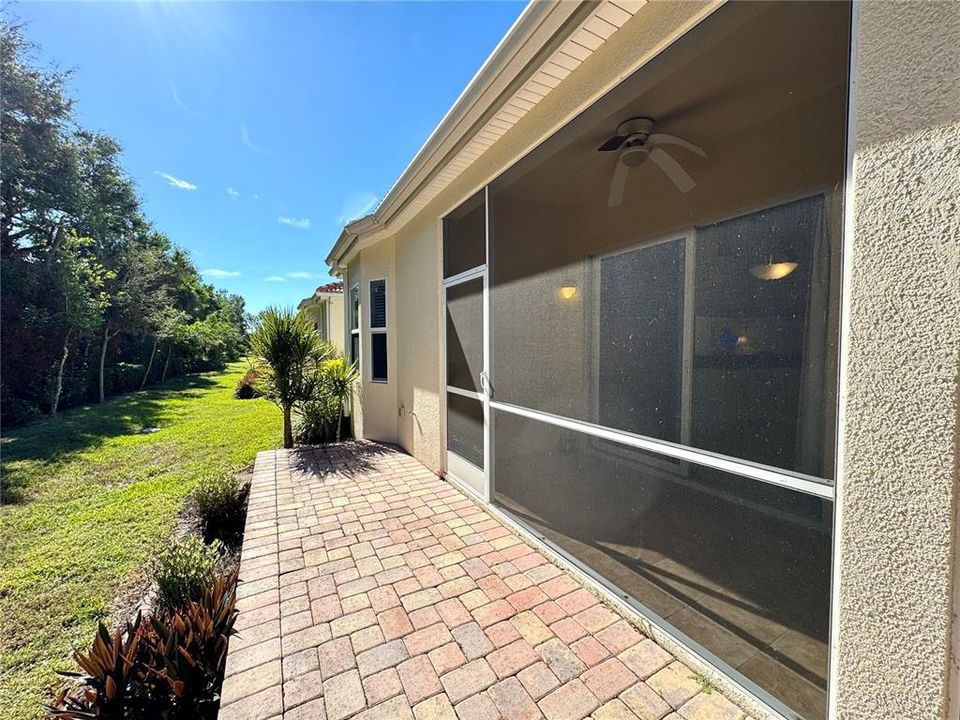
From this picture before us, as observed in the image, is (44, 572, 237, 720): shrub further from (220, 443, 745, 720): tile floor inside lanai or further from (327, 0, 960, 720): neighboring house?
(327, 0, 960, 720): neighboring house

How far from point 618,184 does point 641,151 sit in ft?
0.76

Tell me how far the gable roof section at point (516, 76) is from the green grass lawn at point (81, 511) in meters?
4.83

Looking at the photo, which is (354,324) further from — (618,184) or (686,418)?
(686,418)

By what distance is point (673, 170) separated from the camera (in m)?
2.38

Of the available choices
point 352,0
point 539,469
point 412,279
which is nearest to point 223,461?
point 412,279

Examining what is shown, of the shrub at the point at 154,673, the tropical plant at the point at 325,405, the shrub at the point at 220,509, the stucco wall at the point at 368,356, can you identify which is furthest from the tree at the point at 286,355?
the shrub at the point at 154,673

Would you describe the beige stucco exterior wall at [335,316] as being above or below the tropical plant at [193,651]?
above

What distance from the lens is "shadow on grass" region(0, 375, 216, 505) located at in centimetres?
626

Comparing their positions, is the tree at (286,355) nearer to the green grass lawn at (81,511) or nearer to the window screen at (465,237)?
the green grass lawn at (81,511)

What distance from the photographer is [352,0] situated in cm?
452

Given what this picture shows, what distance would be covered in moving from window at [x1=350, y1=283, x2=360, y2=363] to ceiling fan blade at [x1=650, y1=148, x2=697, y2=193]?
22.0 feet

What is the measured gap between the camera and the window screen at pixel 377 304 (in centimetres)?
743

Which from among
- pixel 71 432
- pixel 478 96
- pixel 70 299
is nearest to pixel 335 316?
pixel 70 299

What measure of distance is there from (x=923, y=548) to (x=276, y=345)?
299 inches
